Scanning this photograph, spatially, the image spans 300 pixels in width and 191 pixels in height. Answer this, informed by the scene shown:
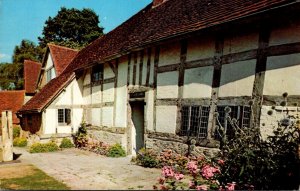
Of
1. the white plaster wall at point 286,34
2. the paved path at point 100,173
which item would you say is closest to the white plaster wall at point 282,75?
the white plaster wall at point 286,34

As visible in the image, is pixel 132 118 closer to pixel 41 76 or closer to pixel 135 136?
pixel 135 136

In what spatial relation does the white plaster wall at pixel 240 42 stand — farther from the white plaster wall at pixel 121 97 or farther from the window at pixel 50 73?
the window at pixel 50 73

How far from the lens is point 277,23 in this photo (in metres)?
7.08

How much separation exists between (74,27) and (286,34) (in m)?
36.0

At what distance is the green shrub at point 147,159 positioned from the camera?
32.6 feet

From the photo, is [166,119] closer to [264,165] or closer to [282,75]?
[282,75]

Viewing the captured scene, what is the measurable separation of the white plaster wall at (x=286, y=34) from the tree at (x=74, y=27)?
112ft

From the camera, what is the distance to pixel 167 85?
10.4 meters

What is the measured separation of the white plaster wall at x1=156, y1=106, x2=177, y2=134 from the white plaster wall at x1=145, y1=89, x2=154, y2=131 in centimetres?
40

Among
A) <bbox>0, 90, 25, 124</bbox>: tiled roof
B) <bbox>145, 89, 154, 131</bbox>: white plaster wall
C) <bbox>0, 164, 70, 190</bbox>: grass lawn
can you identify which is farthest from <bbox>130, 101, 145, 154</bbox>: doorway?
Result: <bbox>0, 90, 25, 124</bbox>: tiled roof

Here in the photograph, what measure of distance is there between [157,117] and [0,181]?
5448mm

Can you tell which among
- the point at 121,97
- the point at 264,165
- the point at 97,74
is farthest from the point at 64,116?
the point at 264,165

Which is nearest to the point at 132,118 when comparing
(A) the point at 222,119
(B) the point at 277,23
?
(A) the point at 222,119

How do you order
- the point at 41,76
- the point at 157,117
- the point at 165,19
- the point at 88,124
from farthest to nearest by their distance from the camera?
the point at 41,76, the point at 88,124, the point at 165,19, the point at 157,117
